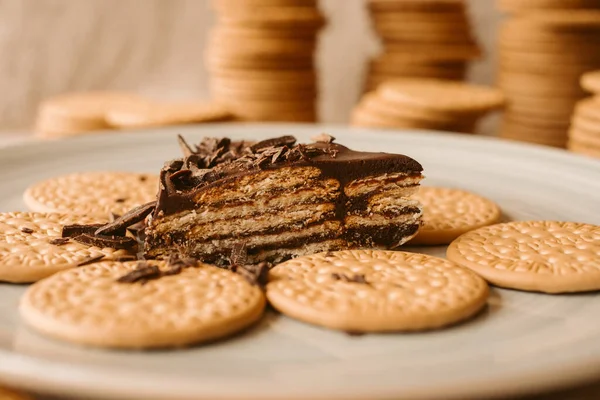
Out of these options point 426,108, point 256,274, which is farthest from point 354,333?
point 426,108

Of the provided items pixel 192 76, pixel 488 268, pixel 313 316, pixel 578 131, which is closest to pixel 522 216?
pixel 488 268

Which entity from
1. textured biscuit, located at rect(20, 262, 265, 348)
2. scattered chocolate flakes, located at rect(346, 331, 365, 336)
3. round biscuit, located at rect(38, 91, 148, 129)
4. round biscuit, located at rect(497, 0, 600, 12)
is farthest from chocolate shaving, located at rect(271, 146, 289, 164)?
round biscuit, located at rect(497, 0, 600, 12)

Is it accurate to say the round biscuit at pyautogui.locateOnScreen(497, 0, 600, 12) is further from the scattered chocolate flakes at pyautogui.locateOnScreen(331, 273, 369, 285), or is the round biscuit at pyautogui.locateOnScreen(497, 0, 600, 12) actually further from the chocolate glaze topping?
the scattered chocolate flakes at pyautogui.locateOnScreen(331, 273, 369, 285)

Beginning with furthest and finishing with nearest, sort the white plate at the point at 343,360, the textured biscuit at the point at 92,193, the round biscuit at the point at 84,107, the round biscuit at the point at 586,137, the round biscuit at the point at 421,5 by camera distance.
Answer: the round biscuit at the point at 421,5 → the round biscuit at the point at 84,107 → the round biscuit at the point at 586,137 → the textured biscuit at the point at 92,193 → the white plate at the point at 343,360

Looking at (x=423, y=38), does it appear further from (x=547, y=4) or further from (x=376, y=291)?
(x=376, y=291)

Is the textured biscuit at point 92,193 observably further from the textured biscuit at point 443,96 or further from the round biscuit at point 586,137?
the round biscuit at point 586,137

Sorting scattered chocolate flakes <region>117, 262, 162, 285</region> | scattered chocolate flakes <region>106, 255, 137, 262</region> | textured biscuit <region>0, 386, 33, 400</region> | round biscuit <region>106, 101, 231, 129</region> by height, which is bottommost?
textured biscuit <region>0, 386, 33, 400</region>

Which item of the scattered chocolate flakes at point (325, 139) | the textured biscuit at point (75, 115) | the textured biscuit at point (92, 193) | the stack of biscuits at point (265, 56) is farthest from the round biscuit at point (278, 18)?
the scattered chocolate flakes at point (325, 139)

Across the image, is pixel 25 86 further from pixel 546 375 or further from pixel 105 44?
pixel 546 375
